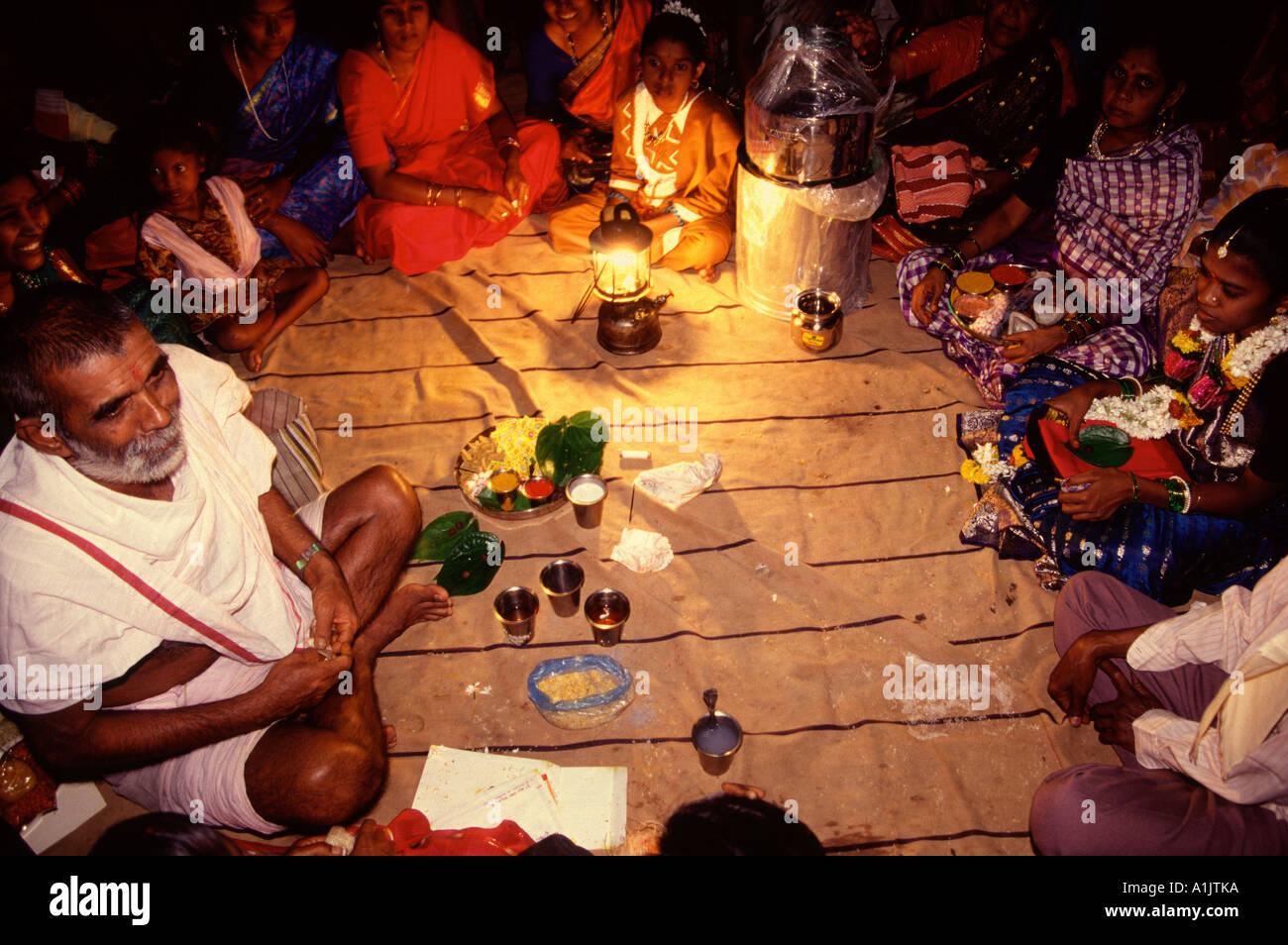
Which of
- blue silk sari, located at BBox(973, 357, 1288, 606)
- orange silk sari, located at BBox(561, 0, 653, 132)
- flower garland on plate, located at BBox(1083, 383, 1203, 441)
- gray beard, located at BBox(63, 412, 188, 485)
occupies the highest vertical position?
orange silk sari, located at BBox(561, 0, 653, 132)

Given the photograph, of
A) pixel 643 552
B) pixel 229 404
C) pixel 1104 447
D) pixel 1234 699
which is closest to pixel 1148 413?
pixel 1104 447

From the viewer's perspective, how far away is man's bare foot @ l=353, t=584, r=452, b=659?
2953mm

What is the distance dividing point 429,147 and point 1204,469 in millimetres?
4717

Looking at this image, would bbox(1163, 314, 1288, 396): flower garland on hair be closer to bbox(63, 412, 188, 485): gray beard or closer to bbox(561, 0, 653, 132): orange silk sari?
bbox(561, 0, 653, 132): orange silk sari

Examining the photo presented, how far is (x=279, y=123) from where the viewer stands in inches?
188

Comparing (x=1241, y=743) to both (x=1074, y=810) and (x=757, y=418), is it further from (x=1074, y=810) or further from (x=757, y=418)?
(x=757, y=418)

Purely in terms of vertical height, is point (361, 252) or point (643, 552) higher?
point (361, 252)

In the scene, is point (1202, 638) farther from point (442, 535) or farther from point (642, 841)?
point (442, 535)

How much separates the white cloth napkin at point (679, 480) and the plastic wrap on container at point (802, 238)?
135 centimetres

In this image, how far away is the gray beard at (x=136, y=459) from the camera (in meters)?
2.09

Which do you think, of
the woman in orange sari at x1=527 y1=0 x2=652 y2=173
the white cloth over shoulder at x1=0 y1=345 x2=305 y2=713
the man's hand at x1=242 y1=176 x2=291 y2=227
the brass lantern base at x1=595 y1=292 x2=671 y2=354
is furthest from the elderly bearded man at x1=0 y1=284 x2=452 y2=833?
the woman in orange sari at x1=527 y1=0 x2=652 y2=173

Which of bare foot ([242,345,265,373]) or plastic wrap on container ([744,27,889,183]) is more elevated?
plastic wrap on container ([744,27,889,183])

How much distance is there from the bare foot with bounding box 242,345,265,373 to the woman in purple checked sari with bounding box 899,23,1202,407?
3.71 metres

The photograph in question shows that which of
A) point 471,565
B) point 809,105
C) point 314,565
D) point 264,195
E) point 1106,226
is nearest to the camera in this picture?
point 314,565
